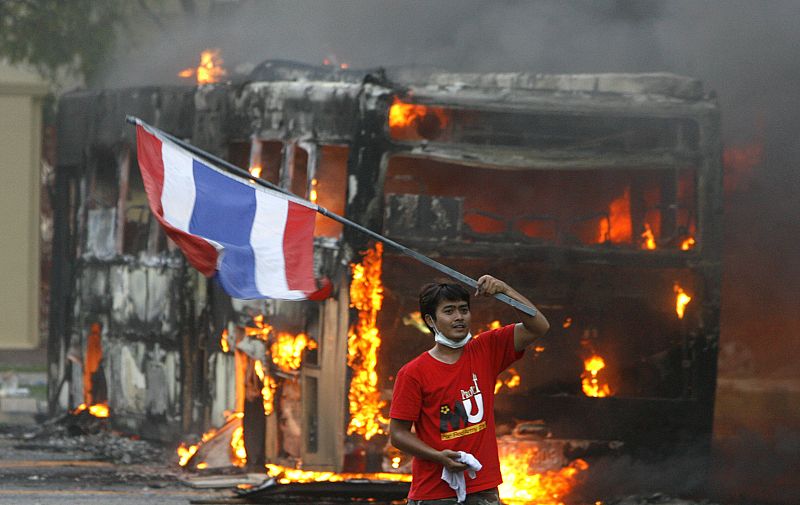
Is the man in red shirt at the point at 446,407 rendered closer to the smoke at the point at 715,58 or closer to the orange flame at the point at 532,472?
the orange flame at the point at 532,472

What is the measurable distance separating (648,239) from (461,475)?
284 inches

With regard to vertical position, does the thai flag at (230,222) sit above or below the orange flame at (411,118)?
below

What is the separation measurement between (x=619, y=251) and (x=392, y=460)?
2.59 m

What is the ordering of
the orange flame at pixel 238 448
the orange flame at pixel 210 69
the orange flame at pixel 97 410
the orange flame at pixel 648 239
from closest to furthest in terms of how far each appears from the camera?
the orange flame at pixel 648 239
the orange flame at pixel 238 448
the orange flame at pixel 210 69
the orange flame at pixel 97 410

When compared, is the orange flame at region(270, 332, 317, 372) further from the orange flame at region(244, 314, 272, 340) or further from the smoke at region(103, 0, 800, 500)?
the smoke at region(103, 0, 800, 500)

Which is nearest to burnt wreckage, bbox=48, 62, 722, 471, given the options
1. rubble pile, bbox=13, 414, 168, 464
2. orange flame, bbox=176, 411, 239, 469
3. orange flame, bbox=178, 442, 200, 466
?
orange flame, bbox=176, 411, 239, 469

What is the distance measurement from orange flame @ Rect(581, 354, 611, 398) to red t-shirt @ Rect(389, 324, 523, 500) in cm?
670

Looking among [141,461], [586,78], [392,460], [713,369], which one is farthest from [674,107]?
[141,461]

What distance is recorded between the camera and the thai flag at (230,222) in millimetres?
8695

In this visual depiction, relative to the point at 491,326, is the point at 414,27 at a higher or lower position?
higher

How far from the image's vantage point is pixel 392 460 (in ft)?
41.0

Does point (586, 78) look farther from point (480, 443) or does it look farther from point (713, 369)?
point (480, 443)

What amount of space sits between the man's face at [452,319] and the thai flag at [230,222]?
8.14ft

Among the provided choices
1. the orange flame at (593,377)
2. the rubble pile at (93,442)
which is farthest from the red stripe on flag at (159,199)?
the rubble pile at (93,442)
